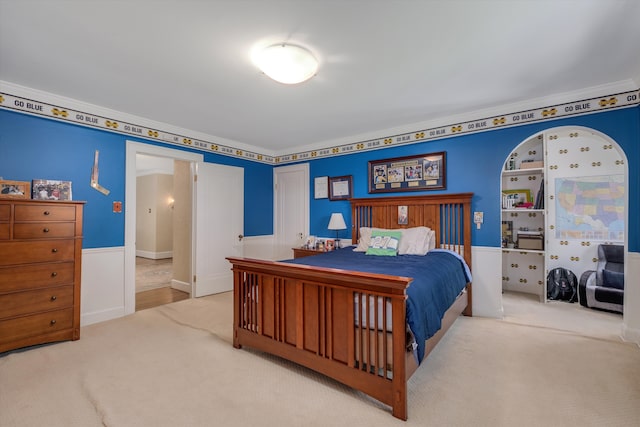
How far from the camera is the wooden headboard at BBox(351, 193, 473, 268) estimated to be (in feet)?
11.7

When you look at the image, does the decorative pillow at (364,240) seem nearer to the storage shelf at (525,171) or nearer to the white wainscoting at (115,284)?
the white wainscoting at (115,284)

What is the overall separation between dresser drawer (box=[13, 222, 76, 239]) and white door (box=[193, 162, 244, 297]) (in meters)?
1.66

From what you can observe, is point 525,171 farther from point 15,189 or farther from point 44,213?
point 15,189

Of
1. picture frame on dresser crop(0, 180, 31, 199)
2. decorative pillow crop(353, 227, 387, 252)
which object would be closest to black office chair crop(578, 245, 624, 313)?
decorative pillow crop(353, 227, 387, 252)

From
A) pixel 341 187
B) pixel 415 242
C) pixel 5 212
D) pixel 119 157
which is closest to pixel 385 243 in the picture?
pixel 415 242

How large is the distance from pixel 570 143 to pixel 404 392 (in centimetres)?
455

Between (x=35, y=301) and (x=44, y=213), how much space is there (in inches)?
31.7

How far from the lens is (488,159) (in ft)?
11.6

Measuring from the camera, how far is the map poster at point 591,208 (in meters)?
3.97

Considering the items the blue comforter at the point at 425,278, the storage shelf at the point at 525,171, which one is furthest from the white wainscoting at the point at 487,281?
the storage shelf at the point at 525,171

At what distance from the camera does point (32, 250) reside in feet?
8.67

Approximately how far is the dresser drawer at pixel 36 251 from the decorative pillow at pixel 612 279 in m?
6.16

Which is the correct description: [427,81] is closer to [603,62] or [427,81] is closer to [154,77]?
[603,62]

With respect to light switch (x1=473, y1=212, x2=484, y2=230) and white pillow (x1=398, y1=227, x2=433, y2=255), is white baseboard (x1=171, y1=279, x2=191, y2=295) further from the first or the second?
light switch (x1=473, y1=212, x2=484, y2=230)
